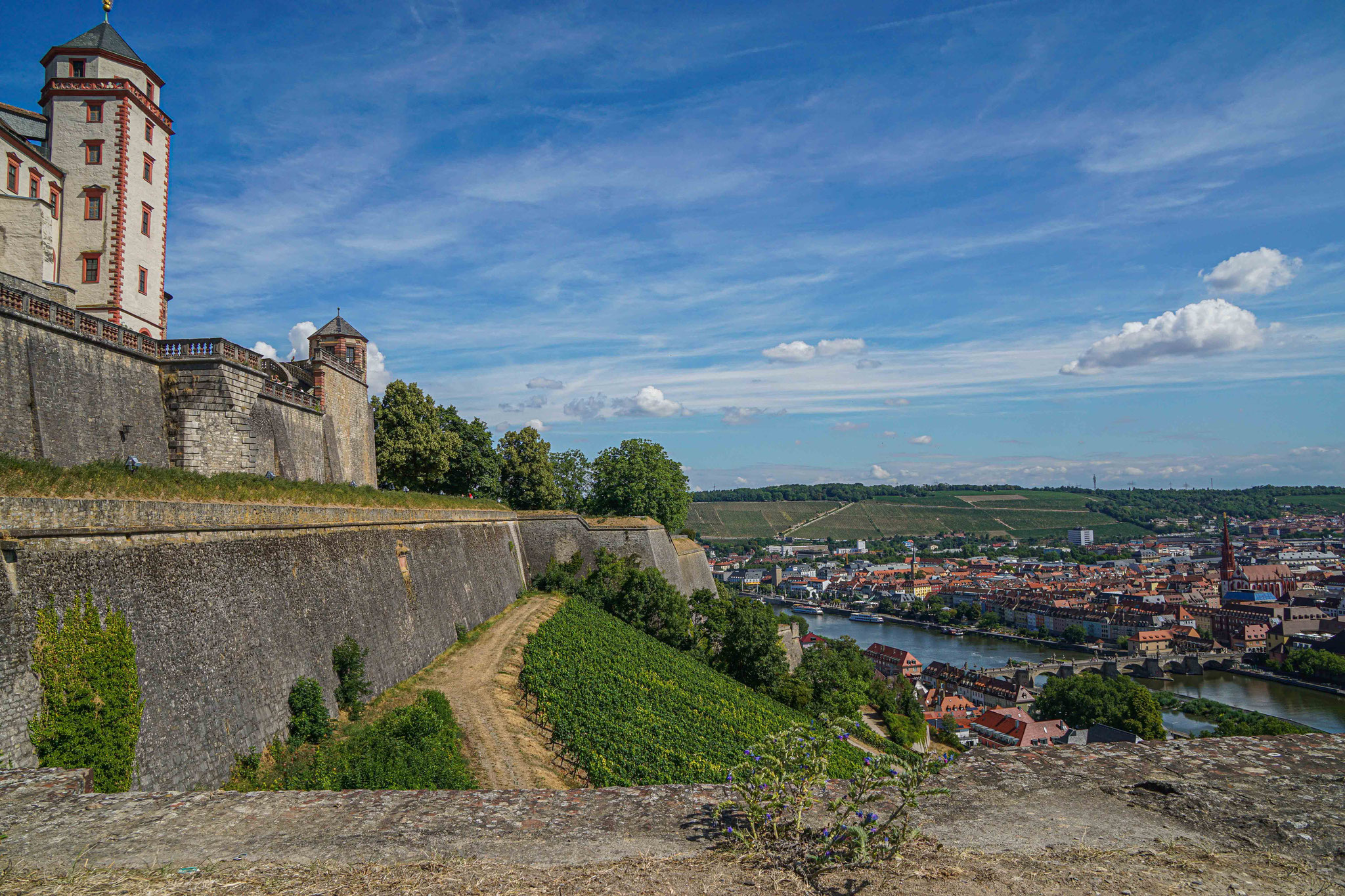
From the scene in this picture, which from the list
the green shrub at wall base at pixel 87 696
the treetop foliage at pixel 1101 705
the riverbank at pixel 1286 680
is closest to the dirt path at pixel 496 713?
the green shrub at wall base at pixel 87 696

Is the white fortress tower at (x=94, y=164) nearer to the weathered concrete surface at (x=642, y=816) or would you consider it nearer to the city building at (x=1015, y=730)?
the weathered concrete surface at (x=642, y=816)

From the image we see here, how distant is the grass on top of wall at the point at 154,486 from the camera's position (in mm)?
9633

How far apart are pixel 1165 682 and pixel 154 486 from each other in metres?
96.9

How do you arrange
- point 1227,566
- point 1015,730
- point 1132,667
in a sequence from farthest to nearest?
point 1227,566 < point 1132,667 < point 1015,730

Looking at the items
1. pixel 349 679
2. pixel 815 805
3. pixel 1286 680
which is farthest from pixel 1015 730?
pixel 815 805

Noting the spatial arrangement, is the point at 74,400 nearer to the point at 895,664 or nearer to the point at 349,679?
the point at 349,679

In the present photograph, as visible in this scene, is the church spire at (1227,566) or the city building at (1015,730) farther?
the church spire at (1227,566)

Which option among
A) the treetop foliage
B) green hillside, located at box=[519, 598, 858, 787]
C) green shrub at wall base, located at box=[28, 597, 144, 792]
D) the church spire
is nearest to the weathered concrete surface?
green shrub at wall base, located at box=[28, 597, 144, 792]

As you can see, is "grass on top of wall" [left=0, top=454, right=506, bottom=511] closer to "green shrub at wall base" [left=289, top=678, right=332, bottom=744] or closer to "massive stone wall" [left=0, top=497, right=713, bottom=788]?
"massive stone wall" [left=0, top=497, right=713, bottom=788]

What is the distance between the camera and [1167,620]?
343 ft

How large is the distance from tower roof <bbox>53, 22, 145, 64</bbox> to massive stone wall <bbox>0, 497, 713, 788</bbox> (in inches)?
598

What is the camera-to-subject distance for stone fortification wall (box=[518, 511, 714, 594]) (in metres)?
36.3

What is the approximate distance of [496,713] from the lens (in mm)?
17328

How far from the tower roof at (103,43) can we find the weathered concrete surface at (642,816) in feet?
76.0
